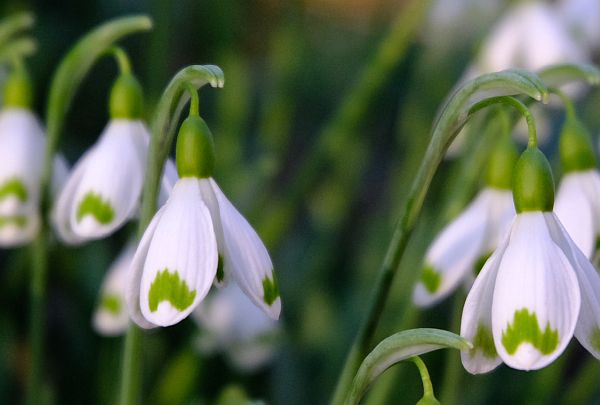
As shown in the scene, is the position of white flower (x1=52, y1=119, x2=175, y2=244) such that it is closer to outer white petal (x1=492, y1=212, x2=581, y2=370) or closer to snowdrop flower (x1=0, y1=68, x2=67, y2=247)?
snowdrop flower (x1=0, y1=68, x2=67, y2=247)

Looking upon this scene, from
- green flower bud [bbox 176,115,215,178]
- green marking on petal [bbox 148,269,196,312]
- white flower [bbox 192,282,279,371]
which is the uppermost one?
green flower bud [bbox 176,115,215,178]

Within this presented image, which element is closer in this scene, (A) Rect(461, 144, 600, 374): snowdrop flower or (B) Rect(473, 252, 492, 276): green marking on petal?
(A) Rect(461, 144, 600, 374): snowdrop flower

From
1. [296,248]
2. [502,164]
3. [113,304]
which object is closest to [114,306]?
[113,304]

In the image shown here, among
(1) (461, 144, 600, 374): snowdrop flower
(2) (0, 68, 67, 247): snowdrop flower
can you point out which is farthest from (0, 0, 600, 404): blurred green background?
(1) (461, 144, 600, 374): snowdrop flower

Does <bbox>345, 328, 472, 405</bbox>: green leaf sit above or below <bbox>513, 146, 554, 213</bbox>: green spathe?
below

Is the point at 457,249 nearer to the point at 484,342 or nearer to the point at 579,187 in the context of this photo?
the point at 579,187

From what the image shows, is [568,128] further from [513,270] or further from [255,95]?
[255,95]

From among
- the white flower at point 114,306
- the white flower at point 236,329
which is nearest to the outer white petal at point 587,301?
the white flower at point 114,306
